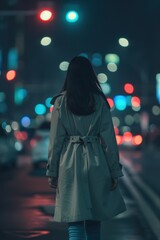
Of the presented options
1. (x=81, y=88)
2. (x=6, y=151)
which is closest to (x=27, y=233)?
(x=81, y=88)

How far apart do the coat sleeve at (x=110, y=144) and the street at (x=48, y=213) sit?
396 centimetres

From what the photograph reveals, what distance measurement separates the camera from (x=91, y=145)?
7.14m

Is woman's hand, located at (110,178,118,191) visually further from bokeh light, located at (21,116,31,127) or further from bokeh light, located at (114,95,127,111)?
bokeh light, located at (21,116,31,127)

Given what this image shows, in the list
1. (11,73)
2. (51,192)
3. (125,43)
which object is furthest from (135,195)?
(11,73)

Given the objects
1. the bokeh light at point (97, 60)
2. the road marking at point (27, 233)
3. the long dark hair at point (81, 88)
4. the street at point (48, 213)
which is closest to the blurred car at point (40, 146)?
the street at point (48, 213)

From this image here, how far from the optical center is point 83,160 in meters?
7.12

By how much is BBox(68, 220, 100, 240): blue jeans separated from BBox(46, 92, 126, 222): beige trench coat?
10cm

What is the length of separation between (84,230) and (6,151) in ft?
76.4

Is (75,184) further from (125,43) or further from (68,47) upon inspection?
(68,47)

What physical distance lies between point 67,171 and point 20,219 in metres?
6.56

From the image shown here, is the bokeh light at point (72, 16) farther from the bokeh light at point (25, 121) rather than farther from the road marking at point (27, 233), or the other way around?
the bokeh light at point (25, 121)

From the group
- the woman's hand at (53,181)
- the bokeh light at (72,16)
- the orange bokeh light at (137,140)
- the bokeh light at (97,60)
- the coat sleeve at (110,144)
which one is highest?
the bokeh light at (72,16)

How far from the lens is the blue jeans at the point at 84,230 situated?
7.12 meters

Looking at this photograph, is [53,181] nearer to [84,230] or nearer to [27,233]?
[84,230]
